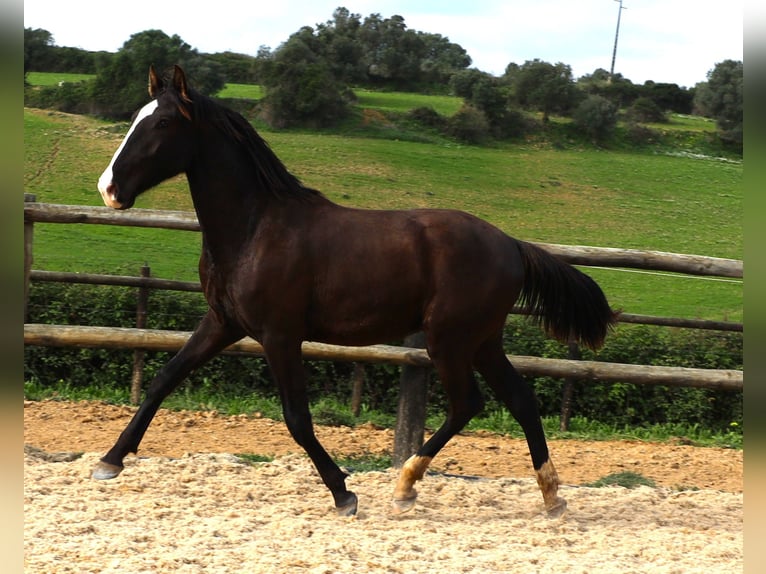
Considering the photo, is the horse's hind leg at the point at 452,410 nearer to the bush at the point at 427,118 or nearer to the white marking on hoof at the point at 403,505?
the white marking on hoof at the point at 403,505

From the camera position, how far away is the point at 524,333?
8.39 meters

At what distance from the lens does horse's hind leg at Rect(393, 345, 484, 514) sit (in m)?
4.39

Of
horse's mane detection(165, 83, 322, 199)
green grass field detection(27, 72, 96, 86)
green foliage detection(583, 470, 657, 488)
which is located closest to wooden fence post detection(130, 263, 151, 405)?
horse's mane detection(165, 83, 322, 199)

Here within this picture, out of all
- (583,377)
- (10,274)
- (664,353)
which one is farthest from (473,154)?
(10,274)

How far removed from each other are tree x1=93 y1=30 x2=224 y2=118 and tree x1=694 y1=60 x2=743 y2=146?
16.3 metres

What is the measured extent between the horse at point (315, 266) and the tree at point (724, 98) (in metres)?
27.2

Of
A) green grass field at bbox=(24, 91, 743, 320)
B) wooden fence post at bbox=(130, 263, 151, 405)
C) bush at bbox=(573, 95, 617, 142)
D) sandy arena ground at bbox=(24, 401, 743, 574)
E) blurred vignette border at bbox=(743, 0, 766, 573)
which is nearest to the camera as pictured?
blurred vignette border at bbox=(743, 0, 766, 573)

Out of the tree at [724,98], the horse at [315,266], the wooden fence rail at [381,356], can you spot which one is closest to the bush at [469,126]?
the tree at [724,98]

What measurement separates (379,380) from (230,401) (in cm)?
132

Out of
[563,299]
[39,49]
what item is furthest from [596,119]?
[563,299]

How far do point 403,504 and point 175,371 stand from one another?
1313mm

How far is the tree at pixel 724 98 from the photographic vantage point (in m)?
29.8

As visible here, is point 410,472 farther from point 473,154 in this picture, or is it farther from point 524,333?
point 473,154

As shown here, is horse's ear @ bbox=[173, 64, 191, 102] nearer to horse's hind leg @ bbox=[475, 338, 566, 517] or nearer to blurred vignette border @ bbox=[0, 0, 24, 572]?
horse's hind leg @ bbox=[475, 338, 566, 517]
